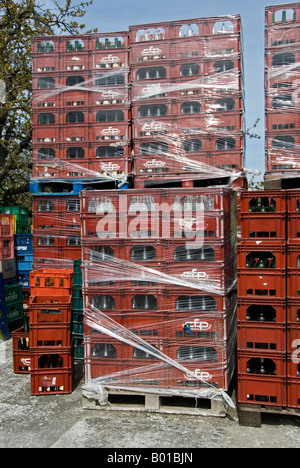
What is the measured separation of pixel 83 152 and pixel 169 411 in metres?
4.53

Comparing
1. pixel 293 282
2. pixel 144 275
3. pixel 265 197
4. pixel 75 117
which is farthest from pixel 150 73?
pixel 293 282

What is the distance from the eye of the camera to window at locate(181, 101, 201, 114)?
281 inches

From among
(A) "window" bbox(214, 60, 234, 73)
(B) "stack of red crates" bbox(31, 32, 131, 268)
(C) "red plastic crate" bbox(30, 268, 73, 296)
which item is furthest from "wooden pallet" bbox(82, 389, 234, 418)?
(A) "window" bbox(214, 60, 234, 73)

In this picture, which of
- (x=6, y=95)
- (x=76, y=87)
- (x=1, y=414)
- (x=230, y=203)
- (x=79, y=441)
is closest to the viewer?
(x=79, y=441)

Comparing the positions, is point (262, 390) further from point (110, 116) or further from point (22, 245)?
point (22, 245)

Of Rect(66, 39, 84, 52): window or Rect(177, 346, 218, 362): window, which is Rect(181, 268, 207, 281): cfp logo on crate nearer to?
Rect(177, 346, 218, 362): window

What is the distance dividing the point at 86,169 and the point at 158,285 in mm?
3001

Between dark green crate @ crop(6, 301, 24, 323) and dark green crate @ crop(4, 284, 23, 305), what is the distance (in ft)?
0.28

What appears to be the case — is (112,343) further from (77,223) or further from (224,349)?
(77,223)

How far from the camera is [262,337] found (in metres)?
5.29

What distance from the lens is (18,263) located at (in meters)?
10.6

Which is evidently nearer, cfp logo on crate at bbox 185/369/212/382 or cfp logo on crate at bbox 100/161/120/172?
cfp logo on crate at bbox 185/369/212/382

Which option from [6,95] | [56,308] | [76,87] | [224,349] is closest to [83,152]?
[76,87]

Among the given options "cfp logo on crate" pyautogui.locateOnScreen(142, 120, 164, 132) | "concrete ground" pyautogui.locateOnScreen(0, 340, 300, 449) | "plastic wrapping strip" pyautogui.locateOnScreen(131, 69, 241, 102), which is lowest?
"concrete ground" pyautogui.locateOnScreen(0, 340, 300, 449)
